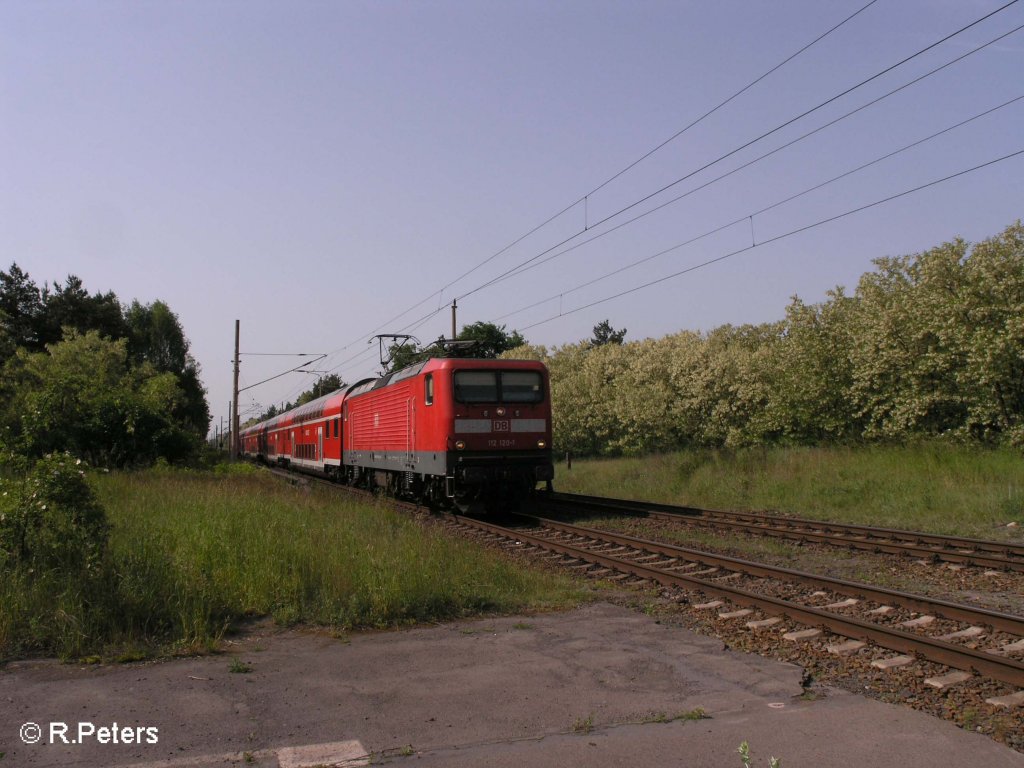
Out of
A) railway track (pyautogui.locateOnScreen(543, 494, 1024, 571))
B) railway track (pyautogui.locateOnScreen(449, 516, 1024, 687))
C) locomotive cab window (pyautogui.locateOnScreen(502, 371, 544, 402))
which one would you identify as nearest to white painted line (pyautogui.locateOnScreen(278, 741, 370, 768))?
railway track (pyautogui.locateOnScreen(449, 516, 1024, 687))

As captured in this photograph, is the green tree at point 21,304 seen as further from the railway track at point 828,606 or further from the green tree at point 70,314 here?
the railway track at point 828,606

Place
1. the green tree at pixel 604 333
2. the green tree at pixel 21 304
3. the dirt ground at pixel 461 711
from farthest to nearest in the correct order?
the green tree at pixel 604 333 < the green tree at pixel 21 304 < the dirt ground at pixel 461 711

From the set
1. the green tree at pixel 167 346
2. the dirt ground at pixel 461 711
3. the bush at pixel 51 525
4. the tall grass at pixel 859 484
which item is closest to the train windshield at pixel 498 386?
the tall grass at pixel 859 484

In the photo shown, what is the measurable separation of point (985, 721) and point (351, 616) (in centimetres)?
496

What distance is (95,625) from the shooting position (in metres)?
6.64

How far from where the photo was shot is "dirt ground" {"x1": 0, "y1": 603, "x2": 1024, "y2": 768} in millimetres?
4379

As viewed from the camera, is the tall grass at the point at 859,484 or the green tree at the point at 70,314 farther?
the green tree at the point at 70,314

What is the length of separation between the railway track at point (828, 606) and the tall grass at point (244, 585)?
1.38 metres

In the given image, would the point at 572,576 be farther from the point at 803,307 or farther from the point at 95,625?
the point at 803,307

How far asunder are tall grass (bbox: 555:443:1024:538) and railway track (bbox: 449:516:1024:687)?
213 inches

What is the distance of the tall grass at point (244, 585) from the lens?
665 centimetres

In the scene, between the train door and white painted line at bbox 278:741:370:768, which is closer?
white painted line at bbox 278:741:370:768

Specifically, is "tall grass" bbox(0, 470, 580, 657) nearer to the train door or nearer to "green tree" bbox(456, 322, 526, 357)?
the train door

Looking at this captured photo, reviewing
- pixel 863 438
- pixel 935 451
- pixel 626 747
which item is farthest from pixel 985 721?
pixel 863 438
